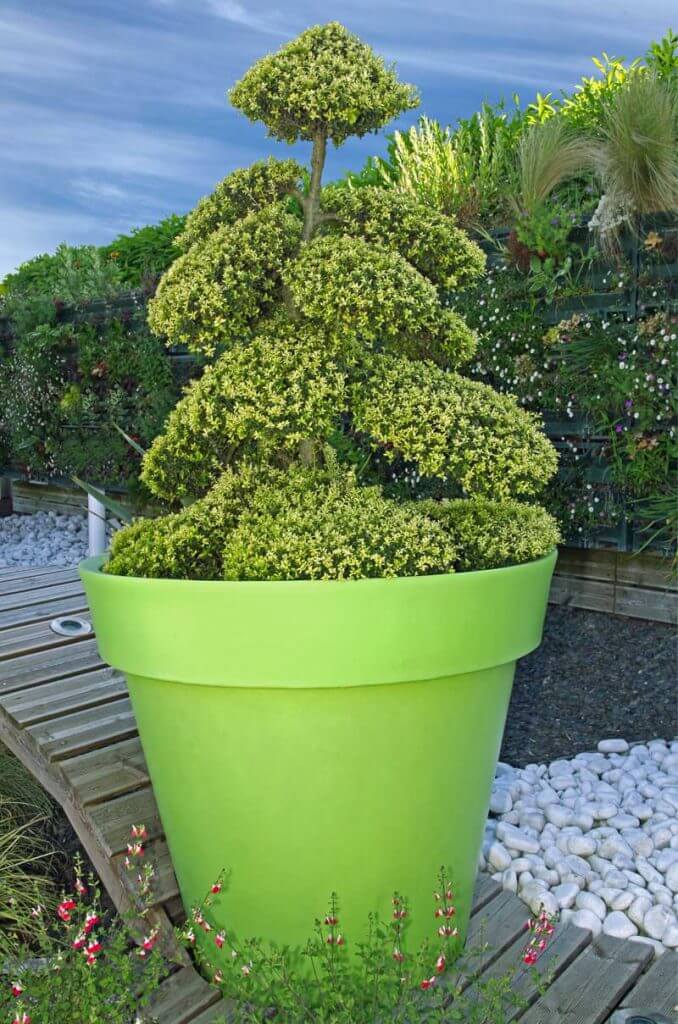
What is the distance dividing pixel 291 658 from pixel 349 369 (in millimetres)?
795

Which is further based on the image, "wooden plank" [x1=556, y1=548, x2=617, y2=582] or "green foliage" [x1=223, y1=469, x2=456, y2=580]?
"wooden plank" [x1=556, y1=548, x2=617, y2=582]

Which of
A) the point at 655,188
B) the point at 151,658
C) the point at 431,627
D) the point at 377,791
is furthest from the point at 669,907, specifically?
the point at 655,188

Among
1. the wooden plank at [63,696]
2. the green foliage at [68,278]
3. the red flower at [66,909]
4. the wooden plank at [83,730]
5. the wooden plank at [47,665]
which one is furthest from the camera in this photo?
the green foliage at [68,278]

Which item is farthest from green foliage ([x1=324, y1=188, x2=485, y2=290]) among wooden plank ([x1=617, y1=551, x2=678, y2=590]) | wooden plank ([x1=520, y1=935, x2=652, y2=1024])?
wooden plank ([x1=617, y1=551, x2=678, y2=590])

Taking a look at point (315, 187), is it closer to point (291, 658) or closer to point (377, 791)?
point (291, 658)

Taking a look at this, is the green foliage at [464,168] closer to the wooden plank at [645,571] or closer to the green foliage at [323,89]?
the wooden plank at [645,571]

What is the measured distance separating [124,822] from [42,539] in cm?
566

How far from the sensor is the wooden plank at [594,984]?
1.90m

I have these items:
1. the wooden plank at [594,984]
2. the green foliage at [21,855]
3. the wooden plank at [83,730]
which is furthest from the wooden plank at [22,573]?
the wooden plank at [594,984]

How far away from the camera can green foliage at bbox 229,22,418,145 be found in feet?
6.86

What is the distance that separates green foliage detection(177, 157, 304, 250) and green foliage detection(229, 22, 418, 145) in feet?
0.31

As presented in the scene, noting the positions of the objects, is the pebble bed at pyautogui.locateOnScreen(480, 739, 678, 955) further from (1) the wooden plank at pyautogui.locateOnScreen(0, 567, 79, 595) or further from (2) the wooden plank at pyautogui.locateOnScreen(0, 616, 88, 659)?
(1) the wooden plank at pyautogui.locateOnScreen(0, 567, 79, 595)

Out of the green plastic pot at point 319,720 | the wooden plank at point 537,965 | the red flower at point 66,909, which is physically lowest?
the wooden plank at point 537,965

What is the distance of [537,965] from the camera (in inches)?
81.4
